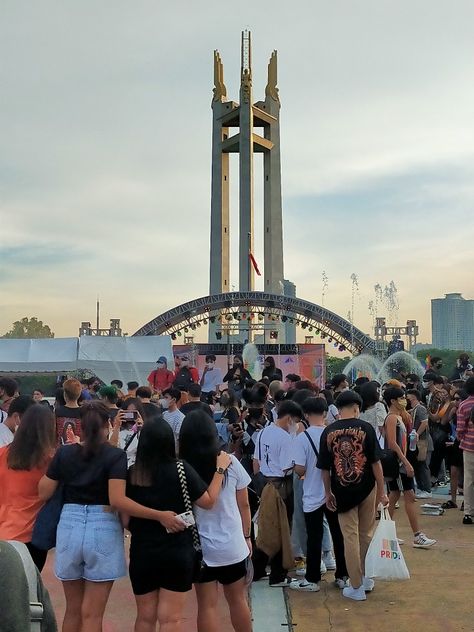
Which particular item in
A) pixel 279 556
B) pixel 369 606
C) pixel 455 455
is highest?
pixel 455 455

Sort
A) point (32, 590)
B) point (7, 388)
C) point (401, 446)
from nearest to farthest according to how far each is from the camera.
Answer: point (32, 590)
point (401, 446)
point (7, 388)

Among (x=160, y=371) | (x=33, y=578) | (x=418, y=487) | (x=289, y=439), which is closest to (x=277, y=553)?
(x=289, y=439)

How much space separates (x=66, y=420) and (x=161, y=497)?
2.60 meters

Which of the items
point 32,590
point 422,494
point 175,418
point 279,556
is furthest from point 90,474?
point 422,494

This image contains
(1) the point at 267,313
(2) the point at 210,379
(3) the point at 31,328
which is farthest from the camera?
(3) the point at 31,328

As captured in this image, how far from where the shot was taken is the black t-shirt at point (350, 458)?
5.65 meters

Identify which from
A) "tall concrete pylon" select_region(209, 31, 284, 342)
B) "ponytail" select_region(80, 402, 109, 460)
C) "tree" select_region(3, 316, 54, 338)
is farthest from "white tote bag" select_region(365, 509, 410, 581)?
"tree" select_region(3, 316, 54, 338)

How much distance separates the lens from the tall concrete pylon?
5075 centimetres

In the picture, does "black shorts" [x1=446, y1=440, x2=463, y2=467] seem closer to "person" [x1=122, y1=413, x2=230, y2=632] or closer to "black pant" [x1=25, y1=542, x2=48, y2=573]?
"person" [x1=122, y1=413, x2=230, y2=632]

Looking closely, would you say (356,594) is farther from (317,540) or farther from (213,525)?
(213,525)

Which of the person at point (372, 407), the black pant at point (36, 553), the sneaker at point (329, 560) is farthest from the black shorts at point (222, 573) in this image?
the person at point (372, 407)

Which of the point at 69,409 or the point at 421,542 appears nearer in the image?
the point at 69,409

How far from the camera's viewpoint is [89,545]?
3930mm

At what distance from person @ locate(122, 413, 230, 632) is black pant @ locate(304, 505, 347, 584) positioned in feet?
7.30
